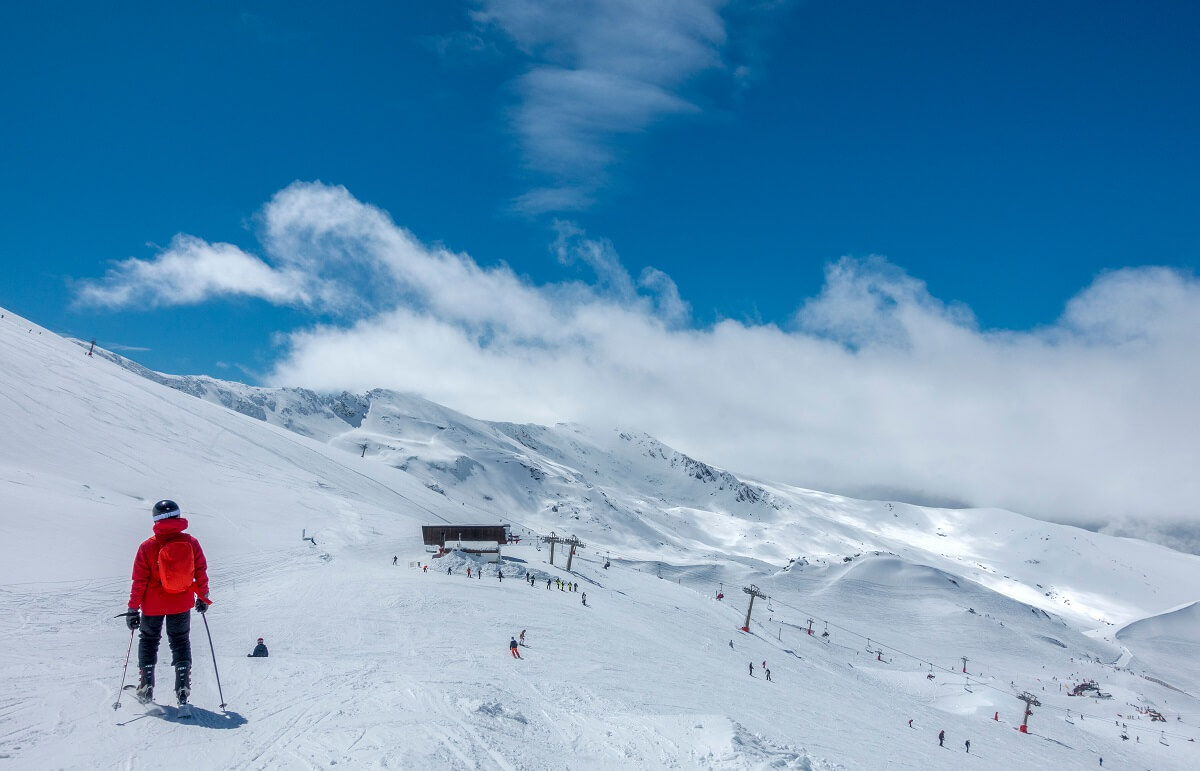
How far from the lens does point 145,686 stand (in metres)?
8.62


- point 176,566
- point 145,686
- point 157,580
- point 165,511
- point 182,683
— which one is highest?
point 165,511

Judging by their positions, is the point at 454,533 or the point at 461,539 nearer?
the point at 461,539

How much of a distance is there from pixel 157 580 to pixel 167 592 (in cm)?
20

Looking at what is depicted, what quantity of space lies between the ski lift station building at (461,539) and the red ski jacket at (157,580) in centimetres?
4428

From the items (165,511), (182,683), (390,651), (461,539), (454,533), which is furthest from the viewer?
(454,533)

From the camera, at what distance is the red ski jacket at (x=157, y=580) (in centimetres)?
838

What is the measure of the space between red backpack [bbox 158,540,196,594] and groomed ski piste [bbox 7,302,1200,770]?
1588mm

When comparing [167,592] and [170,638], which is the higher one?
[167,592]

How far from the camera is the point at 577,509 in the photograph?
182875mm

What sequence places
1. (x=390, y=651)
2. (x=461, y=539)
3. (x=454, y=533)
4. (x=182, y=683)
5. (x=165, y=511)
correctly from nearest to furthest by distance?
(x=165, y=511) → (x=182, y=683) → (x=390, y=651) → (x=461, y=539) → (x=454, y=533)

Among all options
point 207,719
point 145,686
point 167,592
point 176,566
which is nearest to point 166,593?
point 167,592

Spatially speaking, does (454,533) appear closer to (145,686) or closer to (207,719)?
(145,686)

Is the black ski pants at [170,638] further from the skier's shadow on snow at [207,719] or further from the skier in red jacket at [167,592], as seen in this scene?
the skier's shadow on snow at [207,719]

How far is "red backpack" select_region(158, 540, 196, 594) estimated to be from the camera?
8.45 meters
